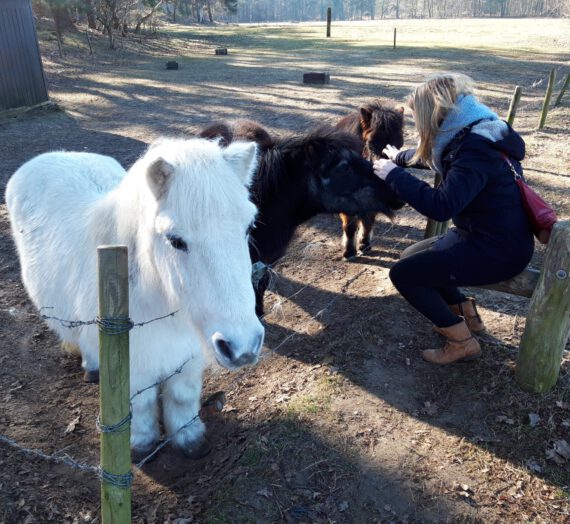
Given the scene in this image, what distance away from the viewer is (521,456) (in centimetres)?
271

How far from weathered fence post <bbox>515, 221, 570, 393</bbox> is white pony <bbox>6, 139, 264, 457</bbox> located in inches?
76.8

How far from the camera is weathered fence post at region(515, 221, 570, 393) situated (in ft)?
9.00

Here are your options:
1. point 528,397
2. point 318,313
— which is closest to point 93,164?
point 318,313

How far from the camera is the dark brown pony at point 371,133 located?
519cm

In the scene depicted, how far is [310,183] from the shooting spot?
13.3 ft

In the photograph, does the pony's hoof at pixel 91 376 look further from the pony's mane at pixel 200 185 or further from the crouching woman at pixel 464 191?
the crouching woman at pixel 464 191

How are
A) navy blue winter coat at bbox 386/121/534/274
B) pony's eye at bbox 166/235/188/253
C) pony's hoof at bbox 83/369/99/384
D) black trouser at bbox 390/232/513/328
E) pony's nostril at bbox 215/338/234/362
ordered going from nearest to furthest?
pony's nostril at bbox 215/338/234/362 < pony's eye at bbox 166/235/188/253 < navy blue winter coat at bbox 386/121/534/274 < black trouser at bbox 390/232/513/328 < pony's hoof at bbox 83/369/99/384

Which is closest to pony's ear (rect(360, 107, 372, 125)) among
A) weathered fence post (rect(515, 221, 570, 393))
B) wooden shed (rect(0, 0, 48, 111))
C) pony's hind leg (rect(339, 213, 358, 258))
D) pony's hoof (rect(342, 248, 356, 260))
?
pony's hind leg (rect(339, 213, 358, 258))

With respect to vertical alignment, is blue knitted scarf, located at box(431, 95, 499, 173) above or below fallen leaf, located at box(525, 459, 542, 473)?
above

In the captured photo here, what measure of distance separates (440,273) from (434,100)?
1.16 metres

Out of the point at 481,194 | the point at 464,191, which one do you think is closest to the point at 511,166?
the point at 481,194

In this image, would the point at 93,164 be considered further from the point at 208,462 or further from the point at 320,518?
the point at 320,518

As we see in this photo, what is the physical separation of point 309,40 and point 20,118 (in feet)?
93.7

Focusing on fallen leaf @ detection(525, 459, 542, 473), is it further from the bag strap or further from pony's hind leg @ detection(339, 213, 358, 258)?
pony's hind leg @ detection(339, 213, 358, 258)
